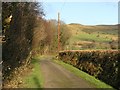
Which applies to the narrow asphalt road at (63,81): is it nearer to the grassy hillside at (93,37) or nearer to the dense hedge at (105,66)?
the dense hedge at (105,66)

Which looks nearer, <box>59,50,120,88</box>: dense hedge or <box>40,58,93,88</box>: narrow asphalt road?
<box>40,58,93,88</box>: narrow asphalt road

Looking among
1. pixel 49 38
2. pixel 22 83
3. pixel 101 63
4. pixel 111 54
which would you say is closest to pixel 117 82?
pixel 111 54

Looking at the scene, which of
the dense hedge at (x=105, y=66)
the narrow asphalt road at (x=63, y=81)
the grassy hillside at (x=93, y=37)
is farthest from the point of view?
the grassy hillside at (x=93, y=37)

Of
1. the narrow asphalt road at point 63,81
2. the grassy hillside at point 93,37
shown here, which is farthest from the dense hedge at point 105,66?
the grassy hillside at point 93,37

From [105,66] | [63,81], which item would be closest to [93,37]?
[105,66]

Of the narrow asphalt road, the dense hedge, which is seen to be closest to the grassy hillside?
the dense hedge

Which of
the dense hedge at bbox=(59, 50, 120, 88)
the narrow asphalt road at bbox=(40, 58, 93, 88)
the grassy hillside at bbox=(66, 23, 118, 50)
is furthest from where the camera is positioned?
the grassy hillside at bbox=(66, 23, 118, 50)

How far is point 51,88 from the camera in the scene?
669 inches

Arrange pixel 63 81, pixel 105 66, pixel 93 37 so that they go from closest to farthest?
pixel 63 81
pixel 105 66
pixel 93 37

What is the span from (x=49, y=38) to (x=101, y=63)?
62.9m

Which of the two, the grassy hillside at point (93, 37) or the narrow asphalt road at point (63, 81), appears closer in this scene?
the narrow asphalt road at point (63, 81)

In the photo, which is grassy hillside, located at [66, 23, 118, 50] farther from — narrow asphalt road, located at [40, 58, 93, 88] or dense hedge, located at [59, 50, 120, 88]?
narrow asphalt road, located at [40, 58, 93, 88]

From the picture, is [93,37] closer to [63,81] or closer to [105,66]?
[105,66]

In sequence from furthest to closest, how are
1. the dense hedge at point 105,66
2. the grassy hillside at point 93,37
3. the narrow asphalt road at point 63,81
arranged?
the grassy hillside at point 93,37 → the dense hedge at point 105,66 → the narrow asphalt road at point 63,81
